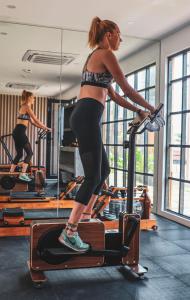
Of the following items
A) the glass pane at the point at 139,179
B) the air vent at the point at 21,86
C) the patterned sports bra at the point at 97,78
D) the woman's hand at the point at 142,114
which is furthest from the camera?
the glass pane at the point at 139,179

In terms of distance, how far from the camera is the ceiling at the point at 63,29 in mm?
4312

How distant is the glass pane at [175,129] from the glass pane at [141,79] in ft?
2.26

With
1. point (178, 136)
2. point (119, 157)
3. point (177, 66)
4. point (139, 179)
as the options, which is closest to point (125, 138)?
point (119, 157)

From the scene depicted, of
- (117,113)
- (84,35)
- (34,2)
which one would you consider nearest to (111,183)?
(117,113)

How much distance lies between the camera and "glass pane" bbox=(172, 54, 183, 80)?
509cm

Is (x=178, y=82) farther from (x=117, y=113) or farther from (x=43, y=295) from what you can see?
(x=43, y=295)

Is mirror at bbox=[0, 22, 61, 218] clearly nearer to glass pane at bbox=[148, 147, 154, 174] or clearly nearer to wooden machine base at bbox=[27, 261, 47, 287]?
glass pane at bbox=[148, 147, 154, 174]

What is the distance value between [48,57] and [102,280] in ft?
11.1

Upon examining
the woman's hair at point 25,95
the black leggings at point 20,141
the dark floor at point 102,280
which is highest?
the woman's hair at point 25,95

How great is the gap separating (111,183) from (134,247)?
2.08 m

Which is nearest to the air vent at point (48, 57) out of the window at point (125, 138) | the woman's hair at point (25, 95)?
the woman's hair at point (25, 95)

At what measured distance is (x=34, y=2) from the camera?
419 cm

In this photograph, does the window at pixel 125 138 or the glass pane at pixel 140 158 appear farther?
the glass pane at pixel 140 158

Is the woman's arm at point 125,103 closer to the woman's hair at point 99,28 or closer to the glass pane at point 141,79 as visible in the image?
the woman's hair at point 99,28
